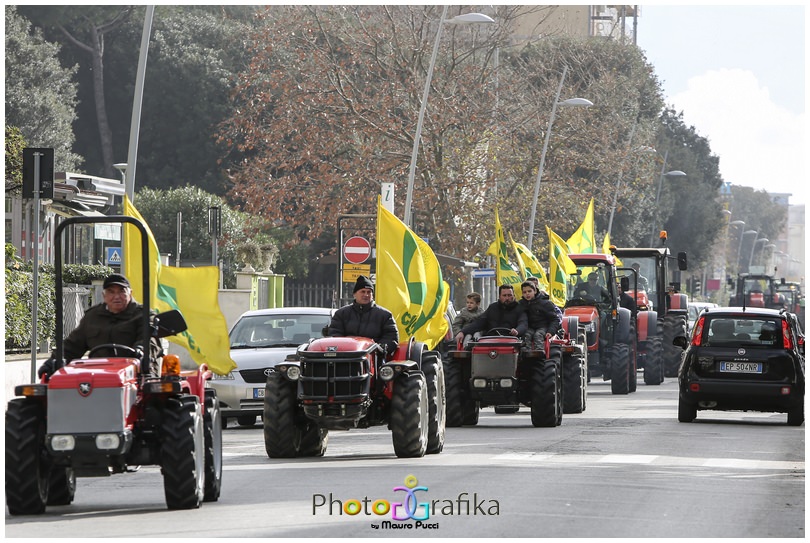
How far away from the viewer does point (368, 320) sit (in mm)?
16094

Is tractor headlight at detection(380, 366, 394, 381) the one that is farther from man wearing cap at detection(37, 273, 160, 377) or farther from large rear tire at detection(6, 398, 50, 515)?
large rear tire at detection(6, 398, 50, 515)

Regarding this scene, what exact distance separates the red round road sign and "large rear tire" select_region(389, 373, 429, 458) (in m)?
15.1

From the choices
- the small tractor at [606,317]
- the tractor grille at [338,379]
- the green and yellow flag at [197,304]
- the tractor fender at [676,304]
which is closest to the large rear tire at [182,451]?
the green and yellow flag at [197,304]

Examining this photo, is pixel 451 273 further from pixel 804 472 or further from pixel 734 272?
pixel 734 272

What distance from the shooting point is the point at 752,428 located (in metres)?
22.2

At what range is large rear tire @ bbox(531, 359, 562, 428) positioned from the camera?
20922mm

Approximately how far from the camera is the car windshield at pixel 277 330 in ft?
69.9

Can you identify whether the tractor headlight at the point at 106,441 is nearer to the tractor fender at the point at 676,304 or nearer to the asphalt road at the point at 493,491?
the asphalt road at the point at 493,491

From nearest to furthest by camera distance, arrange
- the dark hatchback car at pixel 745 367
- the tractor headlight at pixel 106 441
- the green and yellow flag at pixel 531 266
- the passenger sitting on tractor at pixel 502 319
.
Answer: the tractor headlight at pixel 106 441 < the passenger sitting on tractor at pixel 502 319 < the dark hatchback car at pixel 745 367 < the green and yellow flag at pixel 531 266

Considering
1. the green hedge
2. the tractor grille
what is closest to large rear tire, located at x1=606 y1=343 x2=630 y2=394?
the green hedge

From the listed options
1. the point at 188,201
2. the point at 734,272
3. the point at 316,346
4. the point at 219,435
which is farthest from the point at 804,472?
the point at 734,272

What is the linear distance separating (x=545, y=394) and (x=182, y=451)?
1031 cm

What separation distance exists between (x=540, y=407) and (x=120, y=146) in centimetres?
5388

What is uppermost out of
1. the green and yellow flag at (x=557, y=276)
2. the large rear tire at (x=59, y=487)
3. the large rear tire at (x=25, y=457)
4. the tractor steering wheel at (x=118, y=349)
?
the green and yellow flag at (x=557, y=276)
